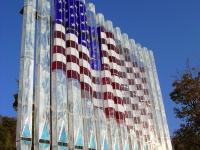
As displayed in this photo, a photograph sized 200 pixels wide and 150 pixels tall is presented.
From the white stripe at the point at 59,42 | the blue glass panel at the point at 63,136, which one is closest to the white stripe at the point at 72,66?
the white stripe at the point at 59,42

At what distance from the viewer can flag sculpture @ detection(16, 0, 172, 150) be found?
15.1m

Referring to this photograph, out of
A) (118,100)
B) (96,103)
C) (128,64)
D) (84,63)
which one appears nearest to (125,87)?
(118,100)

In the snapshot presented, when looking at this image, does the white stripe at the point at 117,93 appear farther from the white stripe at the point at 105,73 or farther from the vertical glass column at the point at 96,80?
the vertical glass column at the point at 96,80

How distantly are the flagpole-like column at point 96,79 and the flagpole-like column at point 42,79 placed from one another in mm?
3754

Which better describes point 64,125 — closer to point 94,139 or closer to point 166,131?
point 94,139

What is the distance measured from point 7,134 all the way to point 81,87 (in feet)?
24.1

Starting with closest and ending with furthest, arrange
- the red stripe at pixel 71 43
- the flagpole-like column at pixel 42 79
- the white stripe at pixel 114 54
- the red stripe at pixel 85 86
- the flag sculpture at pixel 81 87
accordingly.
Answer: the flagpole-like column at pixel 42 79
the flag sculpture at pixel 81 87
the red stripe at pixel 85 86
the red stripe at pixel 71 43
the white stripe at pixel 114 54

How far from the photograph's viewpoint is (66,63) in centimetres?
1773

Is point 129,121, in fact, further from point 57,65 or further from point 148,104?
point 57,65

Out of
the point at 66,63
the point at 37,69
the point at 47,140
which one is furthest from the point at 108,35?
the point at 47,140

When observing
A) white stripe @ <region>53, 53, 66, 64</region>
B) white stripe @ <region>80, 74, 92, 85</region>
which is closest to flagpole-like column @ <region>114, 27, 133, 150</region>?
white stripe @ <region>80, 74, 92, 85</region>

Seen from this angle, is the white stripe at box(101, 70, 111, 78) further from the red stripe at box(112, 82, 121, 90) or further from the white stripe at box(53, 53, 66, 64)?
the white stripe at box(53, 53, 66, 64)

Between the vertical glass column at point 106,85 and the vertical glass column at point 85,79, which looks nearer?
the vertical glass column at point 85,79

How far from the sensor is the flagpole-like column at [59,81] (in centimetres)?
1536
